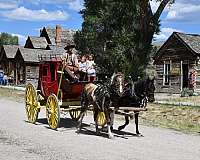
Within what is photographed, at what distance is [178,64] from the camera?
134 feet

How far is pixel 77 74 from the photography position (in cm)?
1416

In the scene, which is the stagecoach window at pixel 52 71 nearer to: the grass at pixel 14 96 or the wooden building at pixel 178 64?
the grass at pixel 14 96

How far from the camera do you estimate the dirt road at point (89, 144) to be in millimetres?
9516

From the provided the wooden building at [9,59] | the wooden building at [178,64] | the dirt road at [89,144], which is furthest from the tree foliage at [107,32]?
the dirt road at [89,144]

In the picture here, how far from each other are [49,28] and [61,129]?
62910mm

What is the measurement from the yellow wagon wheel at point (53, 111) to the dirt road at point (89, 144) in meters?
0.25

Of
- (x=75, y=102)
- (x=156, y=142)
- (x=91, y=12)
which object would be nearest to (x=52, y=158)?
(x=156, y=142)

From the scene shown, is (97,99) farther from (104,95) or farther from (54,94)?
(54,94)

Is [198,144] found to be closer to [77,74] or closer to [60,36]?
[77,74]

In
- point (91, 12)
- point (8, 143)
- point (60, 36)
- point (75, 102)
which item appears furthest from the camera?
point (60, 36)

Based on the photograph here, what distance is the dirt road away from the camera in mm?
9516

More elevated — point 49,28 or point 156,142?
point 49,28

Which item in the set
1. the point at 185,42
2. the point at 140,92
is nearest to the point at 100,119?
the point at 140,92

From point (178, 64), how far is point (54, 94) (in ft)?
92.8
